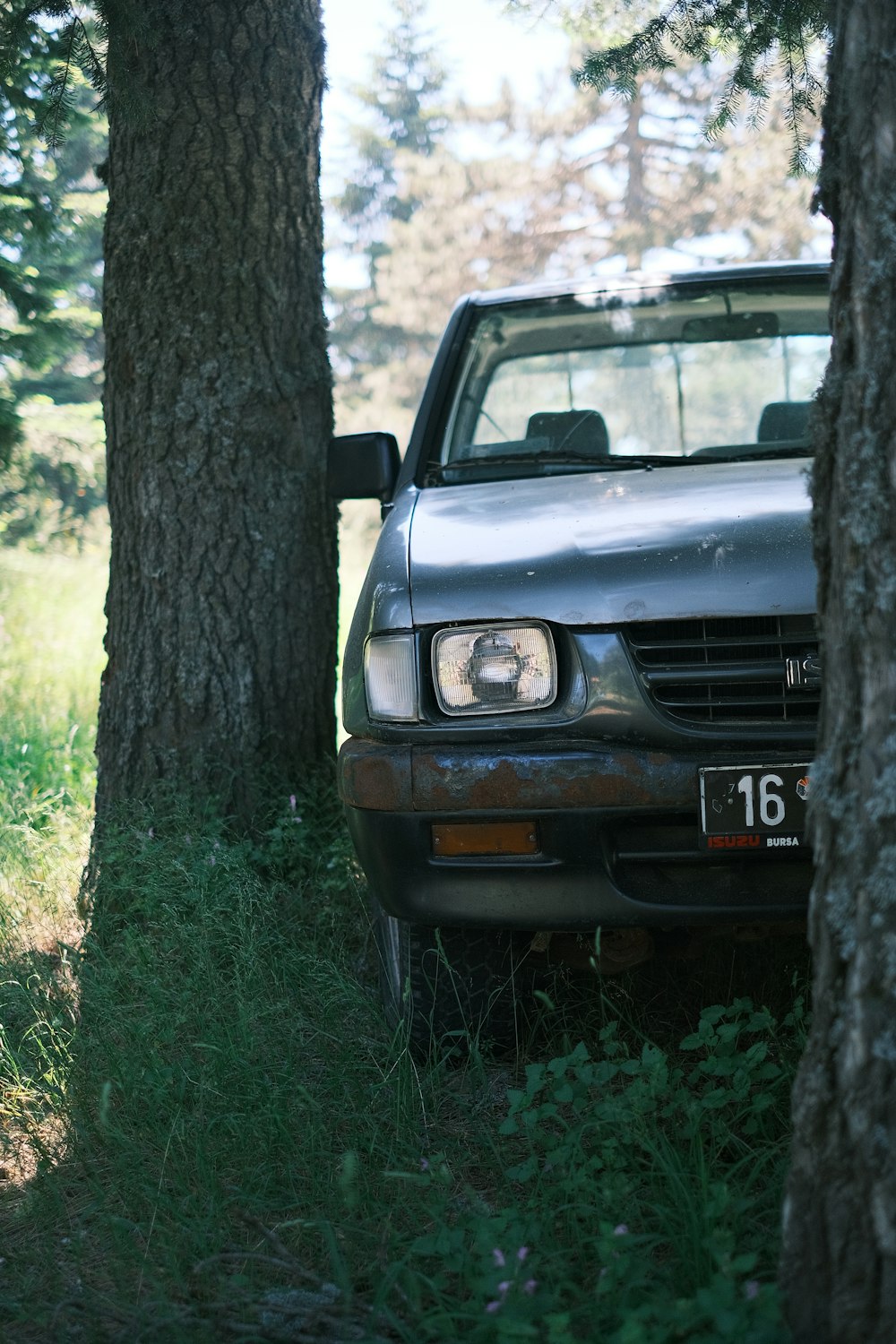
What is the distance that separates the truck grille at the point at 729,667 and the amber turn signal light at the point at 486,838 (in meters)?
0.35

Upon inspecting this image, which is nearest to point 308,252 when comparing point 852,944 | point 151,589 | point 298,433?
point 298,433

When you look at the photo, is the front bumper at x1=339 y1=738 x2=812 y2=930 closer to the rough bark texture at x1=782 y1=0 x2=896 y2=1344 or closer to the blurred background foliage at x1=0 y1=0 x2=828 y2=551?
the rough bark texture at x1=782 y1=0 x2=896 y2=1344

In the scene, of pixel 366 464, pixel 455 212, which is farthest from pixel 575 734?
pixel 455 212

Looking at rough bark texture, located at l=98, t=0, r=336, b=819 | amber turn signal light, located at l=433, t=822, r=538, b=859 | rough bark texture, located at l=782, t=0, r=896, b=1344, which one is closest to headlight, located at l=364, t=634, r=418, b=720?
amber turn signal light, located at l=433, t=822, r=538, b=859

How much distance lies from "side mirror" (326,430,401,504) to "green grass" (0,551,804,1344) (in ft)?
3.37

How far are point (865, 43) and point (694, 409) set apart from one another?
252 centimetres

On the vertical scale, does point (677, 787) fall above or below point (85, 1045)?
above

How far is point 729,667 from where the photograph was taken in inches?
94.3

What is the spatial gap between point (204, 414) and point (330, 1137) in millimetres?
2340

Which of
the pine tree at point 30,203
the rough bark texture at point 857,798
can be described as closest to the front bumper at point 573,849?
the rough bark texture at point 857,798

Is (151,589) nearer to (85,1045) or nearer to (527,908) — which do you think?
(85,1045)

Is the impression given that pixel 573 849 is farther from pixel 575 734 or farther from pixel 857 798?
pixel 857 798

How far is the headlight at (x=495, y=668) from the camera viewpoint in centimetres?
244

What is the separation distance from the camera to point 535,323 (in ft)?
13.5
